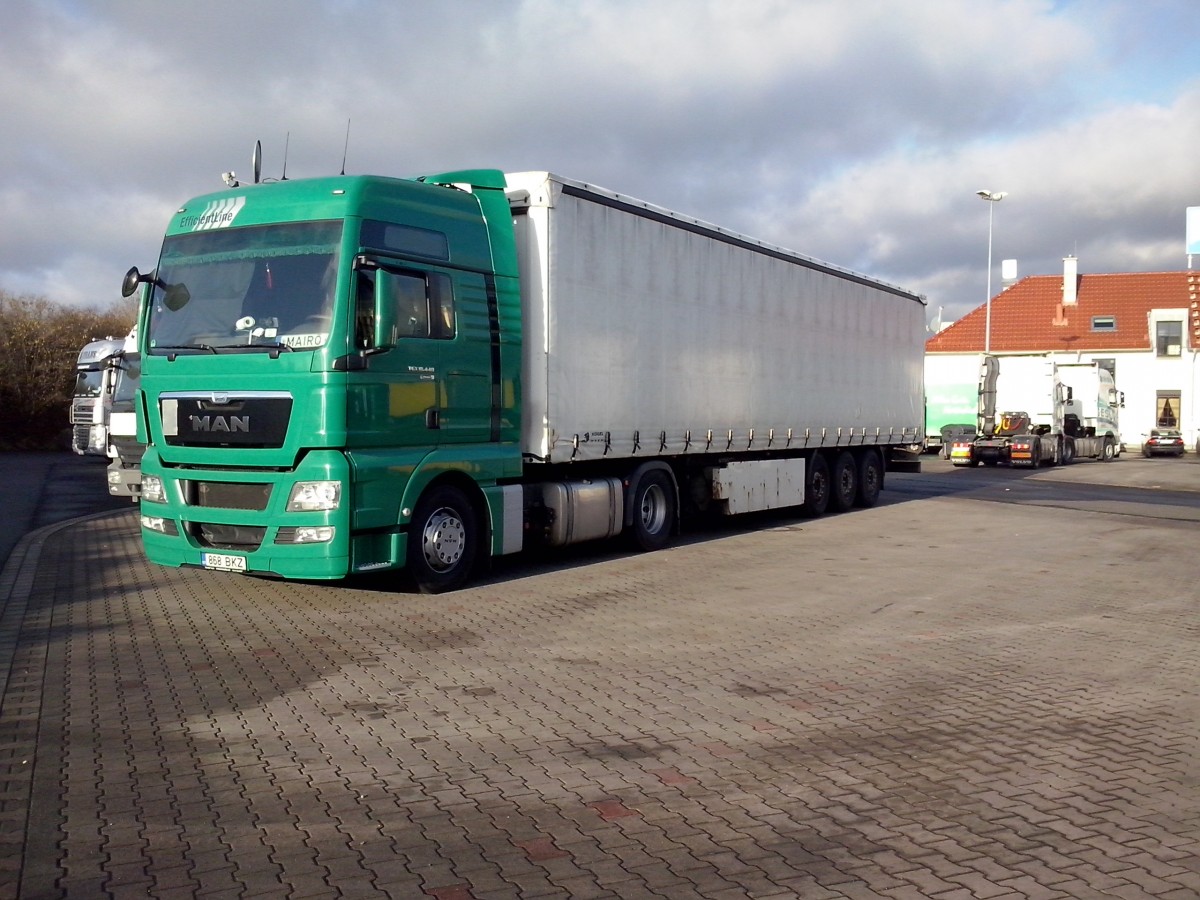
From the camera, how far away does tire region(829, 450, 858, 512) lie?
19.7 metres

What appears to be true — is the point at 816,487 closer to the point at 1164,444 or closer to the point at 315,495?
the point at 315,495

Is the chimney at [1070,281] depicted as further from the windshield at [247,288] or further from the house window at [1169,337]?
the windshield at [247,288]

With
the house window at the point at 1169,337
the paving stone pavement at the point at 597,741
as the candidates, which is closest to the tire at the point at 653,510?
the paving stone pavement at the point at 597,741

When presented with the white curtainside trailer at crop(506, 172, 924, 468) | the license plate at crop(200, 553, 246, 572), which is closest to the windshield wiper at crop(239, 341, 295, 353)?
the license plate at crop(200, 553, 246, 572)

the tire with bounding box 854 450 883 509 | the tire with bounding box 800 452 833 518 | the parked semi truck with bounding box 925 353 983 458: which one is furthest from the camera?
the parked semi truck with bounding box 925 353 983 458

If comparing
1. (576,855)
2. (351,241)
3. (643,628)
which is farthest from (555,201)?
(576,855)

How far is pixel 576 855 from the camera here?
4.52 m

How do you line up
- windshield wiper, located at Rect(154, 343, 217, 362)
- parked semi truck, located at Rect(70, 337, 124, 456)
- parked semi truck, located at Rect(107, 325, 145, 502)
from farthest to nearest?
1. parked semi truck, located at Rect(70, 337, 124, 456)
2. parked semi truck, located at Rect(107, 325, 145, 502)
3. windshield wiper, located at Rect(154, 343, 217, 362)

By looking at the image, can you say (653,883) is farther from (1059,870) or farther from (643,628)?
(643,628)

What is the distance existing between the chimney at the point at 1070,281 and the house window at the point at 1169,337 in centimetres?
532

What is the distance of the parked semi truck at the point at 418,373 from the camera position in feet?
31.6

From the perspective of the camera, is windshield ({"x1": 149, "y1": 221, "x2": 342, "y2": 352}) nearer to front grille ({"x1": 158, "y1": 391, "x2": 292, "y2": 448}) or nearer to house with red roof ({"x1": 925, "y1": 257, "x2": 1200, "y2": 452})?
front grille ({"x1": 158, "y1": 391, "x2": 292, "y2": 448})

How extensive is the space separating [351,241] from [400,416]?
1.53 metres

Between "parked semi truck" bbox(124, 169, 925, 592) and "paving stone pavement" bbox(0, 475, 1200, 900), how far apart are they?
0.88m
